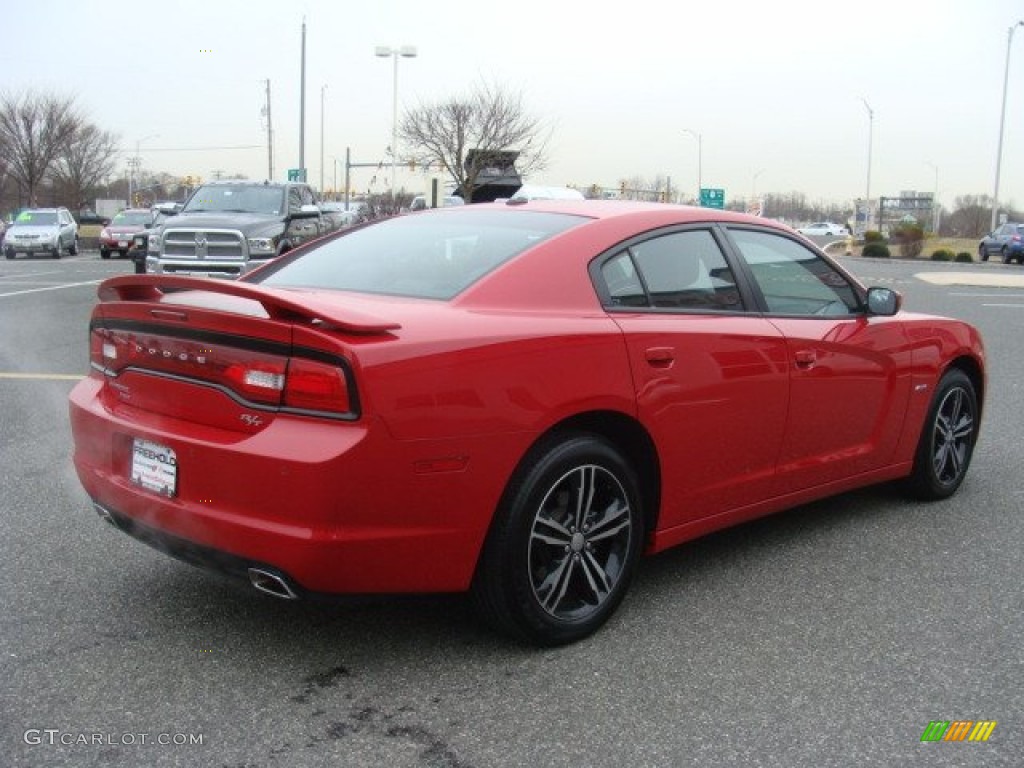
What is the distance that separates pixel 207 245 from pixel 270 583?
13.0 metres

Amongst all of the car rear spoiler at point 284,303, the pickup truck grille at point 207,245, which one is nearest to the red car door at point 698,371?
the car rear spoiler at point 284,303

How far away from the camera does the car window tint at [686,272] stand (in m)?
3.97

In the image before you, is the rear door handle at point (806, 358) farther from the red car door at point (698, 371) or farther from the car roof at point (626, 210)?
the car roof at point (626, 210)

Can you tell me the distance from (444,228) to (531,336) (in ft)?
A: 3.41

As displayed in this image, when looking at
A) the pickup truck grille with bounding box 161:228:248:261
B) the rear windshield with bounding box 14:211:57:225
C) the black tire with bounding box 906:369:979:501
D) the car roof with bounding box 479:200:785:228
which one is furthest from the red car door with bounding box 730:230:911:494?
the rear windshield with bounding box 14:211:57:225

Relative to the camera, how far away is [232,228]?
1516cm

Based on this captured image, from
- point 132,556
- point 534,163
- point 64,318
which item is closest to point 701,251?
point 132,556

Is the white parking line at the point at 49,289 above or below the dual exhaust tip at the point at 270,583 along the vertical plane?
below

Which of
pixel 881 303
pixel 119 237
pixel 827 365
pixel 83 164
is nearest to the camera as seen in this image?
pixel 827 365

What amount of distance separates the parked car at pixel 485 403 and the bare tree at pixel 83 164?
72.2 metres

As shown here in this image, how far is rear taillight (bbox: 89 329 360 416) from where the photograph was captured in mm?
2988

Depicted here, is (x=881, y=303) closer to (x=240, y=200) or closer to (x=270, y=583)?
(x=270, y=583)

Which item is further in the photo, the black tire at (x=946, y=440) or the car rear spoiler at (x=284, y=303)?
the black tire at (x=946, y=440)

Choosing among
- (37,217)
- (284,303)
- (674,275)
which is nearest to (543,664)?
(284,303)
